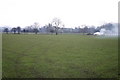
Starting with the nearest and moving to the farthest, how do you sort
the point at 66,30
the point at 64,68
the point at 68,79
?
the point at 68,79 < the point at 64,68 < the point at 66,30

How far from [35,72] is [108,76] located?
15.1 ft

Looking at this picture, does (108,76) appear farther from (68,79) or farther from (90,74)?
(68,79)

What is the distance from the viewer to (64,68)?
1241 cm

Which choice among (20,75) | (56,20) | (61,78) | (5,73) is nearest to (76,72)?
(61,78)

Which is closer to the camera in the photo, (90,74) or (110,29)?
(90,74)

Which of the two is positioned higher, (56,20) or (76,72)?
(56,20)

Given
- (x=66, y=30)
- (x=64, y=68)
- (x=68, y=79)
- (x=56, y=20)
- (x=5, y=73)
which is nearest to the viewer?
(x=68, y=79)

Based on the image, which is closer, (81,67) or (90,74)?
(90,74)

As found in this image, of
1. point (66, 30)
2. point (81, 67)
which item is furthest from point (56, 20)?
point (81, 67)

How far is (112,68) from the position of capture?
1262 cm

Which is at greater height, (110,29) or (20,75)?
(110,29)

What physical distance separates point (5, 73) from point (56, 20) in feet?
351

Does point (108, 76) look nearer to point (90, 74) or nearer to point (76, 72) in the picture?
point (90, 74)

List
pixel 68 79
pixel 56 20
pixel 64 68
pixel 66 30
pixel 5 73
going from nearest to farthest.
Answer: pixel 68 79 → pixel 5 73 → pixel 64 68 → pixel 56 20 → pixel 66 30
